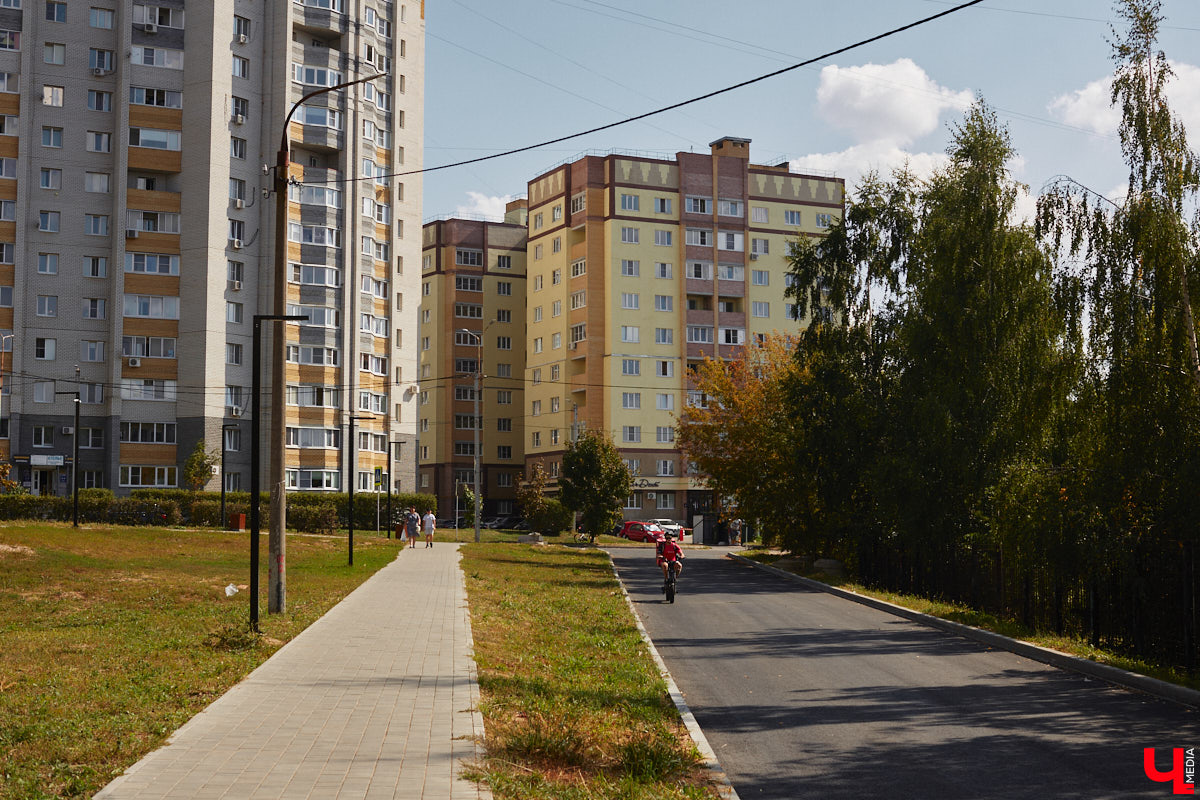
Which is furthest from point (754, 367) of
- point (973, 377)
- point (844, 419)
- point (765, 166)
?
point (765, 166)

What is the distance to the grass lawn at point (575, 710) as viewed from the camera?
7551 mm

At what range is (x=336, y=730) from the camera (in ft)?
28.7

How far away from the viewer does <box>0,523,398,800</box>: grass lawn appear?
807cm

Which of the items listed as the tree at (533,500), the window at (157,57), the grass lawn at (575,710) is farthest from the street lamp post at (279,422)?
the window at (157,57)

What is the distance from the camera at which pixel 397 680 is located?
1143 cm

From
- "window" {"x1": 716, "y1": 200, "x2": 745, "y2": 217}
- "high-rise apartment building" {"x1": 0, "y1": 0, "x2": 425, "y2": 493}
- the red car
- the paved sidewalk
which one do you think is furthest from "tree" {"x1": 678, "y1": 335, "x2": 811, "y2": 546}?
"window" {"x1": 716, "y1": 200, "x2": 745, "y2": 217}

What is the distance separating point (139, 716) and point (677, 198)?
88.3 meters

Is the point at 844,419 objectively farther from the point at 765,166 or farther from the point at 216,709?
the point at 765,166

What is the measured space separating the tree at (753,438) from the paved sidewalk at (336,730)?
81.5 ft

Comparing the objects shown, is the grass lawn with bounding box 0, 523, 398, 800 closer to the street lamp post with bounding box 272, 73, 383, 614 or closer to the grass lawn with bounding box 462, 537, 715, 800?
the street lamp post with bounding box 272, 73, 383, 614

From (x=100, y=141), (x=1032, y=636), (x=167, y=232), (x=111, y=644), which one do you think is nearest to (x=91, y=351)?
(x=167, y=232)

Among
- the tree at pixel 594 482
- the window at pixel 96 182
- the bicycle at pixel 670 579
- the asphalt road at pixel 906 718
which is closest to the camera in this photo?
the asphalt road at pixel 906 718

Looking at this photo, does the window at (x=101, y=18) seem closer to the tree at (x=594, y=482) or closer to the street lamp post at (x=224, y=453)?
the street lamp post at (x=224, y=453)

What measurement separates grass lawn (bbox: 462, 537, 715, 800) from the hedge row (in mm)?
32525
